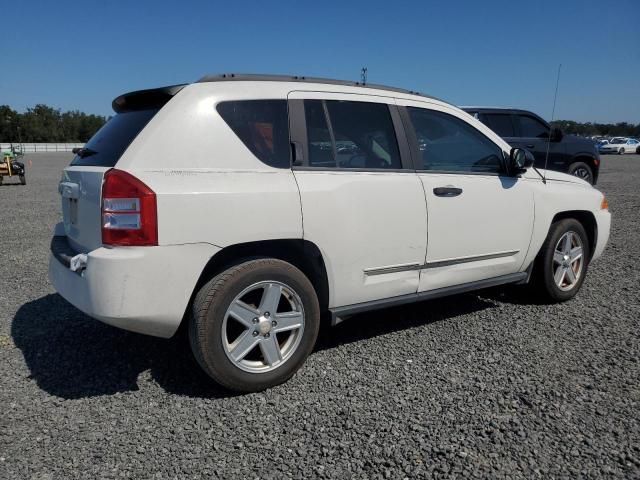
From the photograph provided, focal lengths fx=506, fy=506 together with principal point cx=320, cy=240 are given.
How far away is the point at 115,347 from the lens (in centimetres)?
370

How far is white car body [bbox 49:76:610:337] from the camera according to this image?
2646 millimetres

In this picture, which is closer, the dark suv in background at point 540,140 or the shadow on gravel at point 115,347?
the shadow on gravel at point 115,347

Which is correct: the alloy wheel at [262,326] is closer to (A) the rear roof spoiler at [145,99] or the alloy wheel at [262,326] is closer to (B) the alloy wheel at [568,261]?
(A) the rear roof spoiler at [145,99]

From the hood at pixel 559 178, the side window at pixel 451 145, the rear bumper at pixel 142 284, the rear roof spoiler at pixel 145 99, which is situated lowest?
the rear bumper at pixel 142 284

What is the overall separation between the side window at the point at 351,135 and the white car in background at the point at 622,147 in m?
48.6

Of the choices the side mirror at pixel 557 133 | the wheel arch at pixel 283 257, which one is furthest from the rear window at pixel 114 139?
the side mirror at pixel 557 133

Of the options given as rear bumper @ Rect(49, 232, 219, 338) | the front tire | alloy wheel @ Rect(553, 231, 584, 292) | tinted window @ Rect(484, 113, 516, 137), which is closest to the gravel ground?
the front tire

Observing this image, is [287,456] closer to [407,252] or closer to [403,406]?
[403,406]

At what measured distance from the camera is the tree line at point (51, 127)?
8694 centimetres

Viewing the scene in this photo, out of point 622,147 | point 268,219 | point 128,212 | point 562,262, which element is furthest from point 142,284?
point 622,147

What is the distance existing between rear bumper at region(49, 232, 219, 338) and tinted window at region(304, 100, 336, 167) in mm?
922

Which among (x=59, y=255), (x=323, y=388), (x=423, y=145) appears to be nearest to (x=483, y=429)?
(x=323, y=388)

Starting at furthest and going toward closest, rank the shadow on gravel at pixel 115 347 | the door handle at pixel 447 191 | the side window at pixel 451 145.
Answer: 1. the side window at pixel 451 145
2. the door handle at pixel 447 191
3. the shadow on gravel at pixel 115 347

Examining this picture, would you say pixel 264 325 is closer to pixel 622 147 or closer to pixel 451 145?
pixel 451 145
